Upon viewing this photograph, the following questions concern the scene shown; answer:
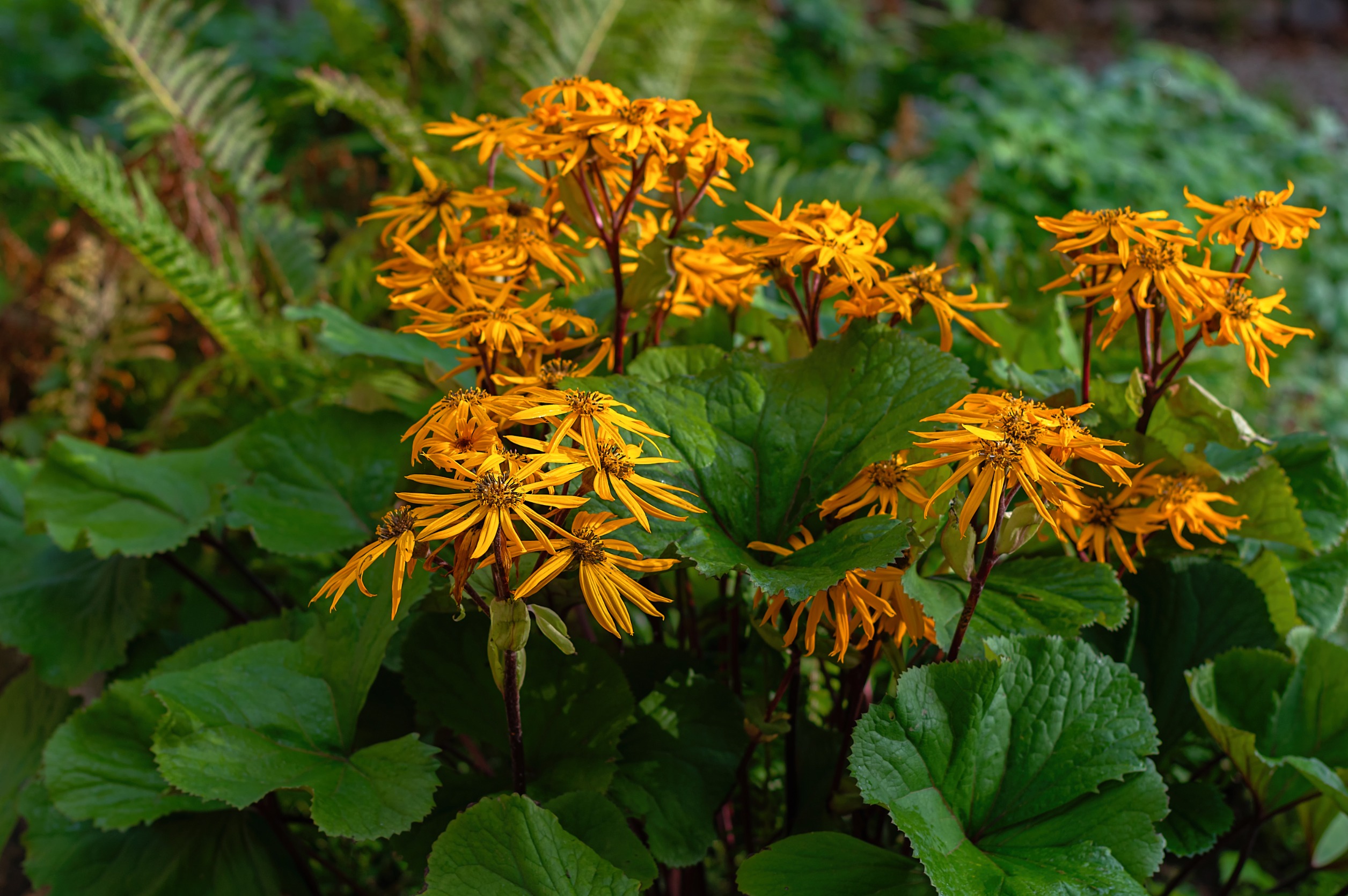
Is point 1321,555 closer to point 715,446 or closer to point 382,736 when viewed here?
point 715,446

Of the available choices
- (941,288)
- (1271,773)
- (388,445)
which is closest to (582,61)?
(388,445)

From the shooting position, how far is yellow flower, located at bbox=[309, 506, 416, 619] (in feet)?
2.63

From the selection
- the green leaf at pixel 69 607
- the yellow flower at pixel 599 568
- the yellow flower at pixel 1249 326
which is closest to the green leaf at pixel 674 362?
the yellow flower at pixel 599 568

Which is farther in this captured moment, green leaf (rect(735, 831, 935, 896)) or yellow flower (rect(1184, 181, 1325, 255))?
yellow flower (rect(1184, 181, 1325, 255))

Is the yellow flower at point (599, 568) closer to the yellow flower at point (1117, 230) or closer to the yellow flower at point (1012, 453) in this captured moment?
the yellow flower at point (1012, 453)

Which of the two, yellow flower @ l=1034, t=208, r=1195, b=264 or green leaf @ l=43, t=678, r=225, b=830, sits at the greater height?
yellow flower @ l=1034, t=208, r=1195, b=264

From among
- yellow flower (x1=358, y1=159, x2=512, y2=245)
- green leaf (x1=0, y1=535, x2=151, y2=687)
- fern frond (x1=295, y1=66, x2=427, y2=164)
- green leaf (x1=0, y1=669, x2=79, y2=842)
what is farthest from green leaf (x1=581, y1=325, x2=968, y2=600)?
fern frond (x1=295, y1=66, x2=427, y2=164)

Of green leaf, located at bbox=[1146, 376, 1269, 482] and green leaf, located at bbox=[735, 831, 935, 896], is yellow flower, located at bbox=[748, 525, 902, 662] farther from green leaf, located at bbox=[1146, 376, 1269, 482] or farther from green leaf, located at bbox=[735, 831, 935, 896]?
green leaf, located at bbox=[1146, 376, 1269, 482]

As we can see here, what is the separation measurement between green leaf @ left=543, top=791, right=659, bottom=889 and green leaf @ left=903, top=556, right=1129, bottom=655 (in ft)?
1.26

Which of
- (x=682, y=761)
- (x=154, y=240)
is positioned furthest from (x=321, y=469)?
(x=154, y=240)

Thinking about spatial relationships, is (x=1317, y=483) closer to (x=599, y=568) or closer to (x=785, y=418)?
(x=785, y=418)

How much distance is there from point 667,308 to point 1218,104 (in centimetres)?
565

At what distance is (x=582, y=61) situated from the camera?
11.9 feet

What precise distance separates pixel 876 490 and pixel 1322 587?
0.91 meters
